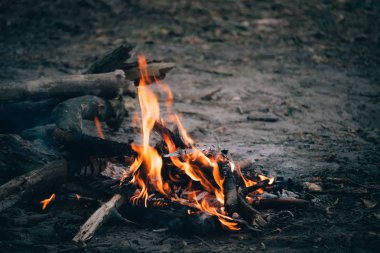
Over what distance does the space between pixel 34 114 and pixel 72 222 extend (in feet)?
6.21

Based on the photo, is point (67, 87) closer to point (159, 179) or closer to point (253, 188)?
point (159, 179)

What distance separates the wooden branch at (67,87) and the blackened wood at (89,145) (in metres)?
1.17

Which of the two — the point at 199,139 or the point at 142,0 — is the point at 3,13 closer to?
the point at 142,0

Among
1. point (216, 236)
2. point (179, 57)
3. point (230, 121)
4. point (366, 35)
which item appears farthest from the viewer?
point (366, 35)

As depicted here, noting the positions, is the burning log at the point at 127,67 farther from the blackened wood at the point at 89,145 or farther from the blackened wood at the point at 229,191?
the blackened wood at the point at 229,191

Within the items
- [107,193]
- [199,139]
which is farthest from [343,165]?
[107,193]

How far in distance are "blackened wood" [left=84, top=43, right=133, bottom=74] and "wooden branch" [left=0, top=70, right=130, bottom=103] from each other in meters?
0.15

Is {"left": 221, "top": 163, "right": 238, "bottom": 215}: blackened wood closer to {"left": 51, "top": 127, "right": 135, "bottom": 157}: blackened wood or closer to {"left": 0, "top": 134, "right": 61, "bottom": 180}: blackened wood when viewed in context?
{"left": 51, "top": 127, "right": 135, "bottom": 157}: blackened wood

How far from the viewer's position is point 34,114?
4.97 m

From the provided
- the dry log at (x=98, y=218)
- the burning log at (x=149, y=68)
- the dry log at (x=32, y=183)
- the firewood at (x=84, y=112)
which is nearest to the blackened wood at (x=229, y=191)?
the dry log at (x=98, y=218)

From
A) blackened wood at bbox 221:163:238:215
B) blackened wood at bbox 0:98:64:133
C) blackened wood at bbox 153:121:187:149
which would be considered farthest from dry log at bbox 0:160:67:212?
blackened wood at bbox 221:163:238:215

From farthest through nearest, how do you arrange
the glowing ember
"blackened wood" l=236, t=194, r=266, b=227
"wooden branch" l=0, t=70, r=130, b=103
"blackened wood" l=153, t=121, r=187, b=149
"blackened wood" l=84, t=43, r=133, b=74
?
1. "blackened wood" l=84, t=43, r=133, b=74
2. "wooden branch" l=0, t=70, r=130, b=103
3. "blackened wood" l=153, t=121, r=187, b=149
4. the glowing ember
5. "blackened wood" l=236, t=194, r=266, b=227

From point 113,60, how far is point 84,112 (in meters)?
0.79

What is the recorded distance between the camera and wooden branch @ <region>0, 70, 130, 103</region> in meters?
4.76
